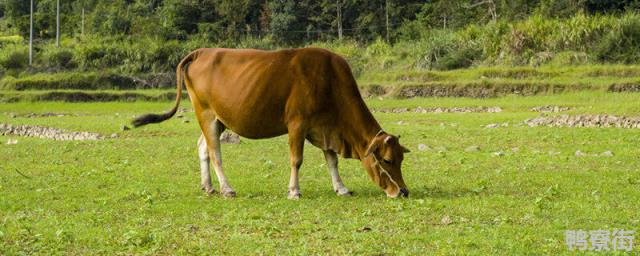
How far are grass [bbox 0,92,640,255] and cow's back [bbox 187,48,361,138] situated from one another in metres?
1.34

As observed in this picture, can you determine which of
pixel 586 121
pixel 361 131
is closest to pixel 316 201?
pixel 361 131

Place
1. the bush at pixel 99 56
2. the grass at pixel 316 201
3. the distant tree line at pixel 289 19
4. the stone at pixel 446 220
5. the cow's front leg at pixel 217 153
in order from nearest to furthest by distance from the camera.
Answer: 1. the grass at pixel 316 201
2. the stone at pixel 446 220
3. the cow's front leg at pixel 217 153
4. the bush at pixel 99 56
5. the distant tree line at pixel 289 19

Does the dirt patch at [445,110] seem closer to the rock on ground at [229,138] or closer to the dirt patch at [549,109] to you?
the dirt patch at [549,109]

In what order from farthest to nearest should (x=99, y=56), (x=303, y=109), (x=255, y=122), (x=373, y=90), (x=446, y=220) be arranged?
1. (x=99, y=56)
2. (x=373, y=90)
3. (x=255, y=122)
4. (x=303, y=109)
5. (x=446, y=220)

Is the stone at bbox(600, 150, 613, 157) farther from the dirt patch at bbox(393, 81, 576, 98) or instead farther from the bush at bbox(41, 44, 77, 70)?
the bush at bbox(41, 44, 77, 70)

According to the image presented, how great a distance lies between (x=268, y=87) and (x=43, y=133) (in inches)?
886

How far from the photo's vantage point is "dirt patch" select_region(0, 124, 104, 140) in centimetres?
3187

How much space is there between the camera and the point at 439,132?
2761cm

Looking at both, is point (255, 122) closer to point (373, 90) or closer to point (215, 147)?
point (215, 147)

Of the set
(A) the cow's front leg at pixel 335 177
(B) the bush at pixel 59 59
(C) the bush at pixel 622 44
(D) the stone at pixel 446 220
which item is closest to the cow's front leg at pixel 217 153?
(A) the cow's front leg at pixel 335 177

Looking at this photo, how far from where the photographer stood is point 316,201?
13562 millimetres

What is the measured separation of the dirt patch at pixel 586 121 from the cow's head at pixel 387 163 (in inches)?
633

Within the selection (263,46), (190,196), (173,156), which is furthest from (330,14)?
(190,196)

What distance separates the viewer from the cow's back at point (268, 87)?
45.8 ft
